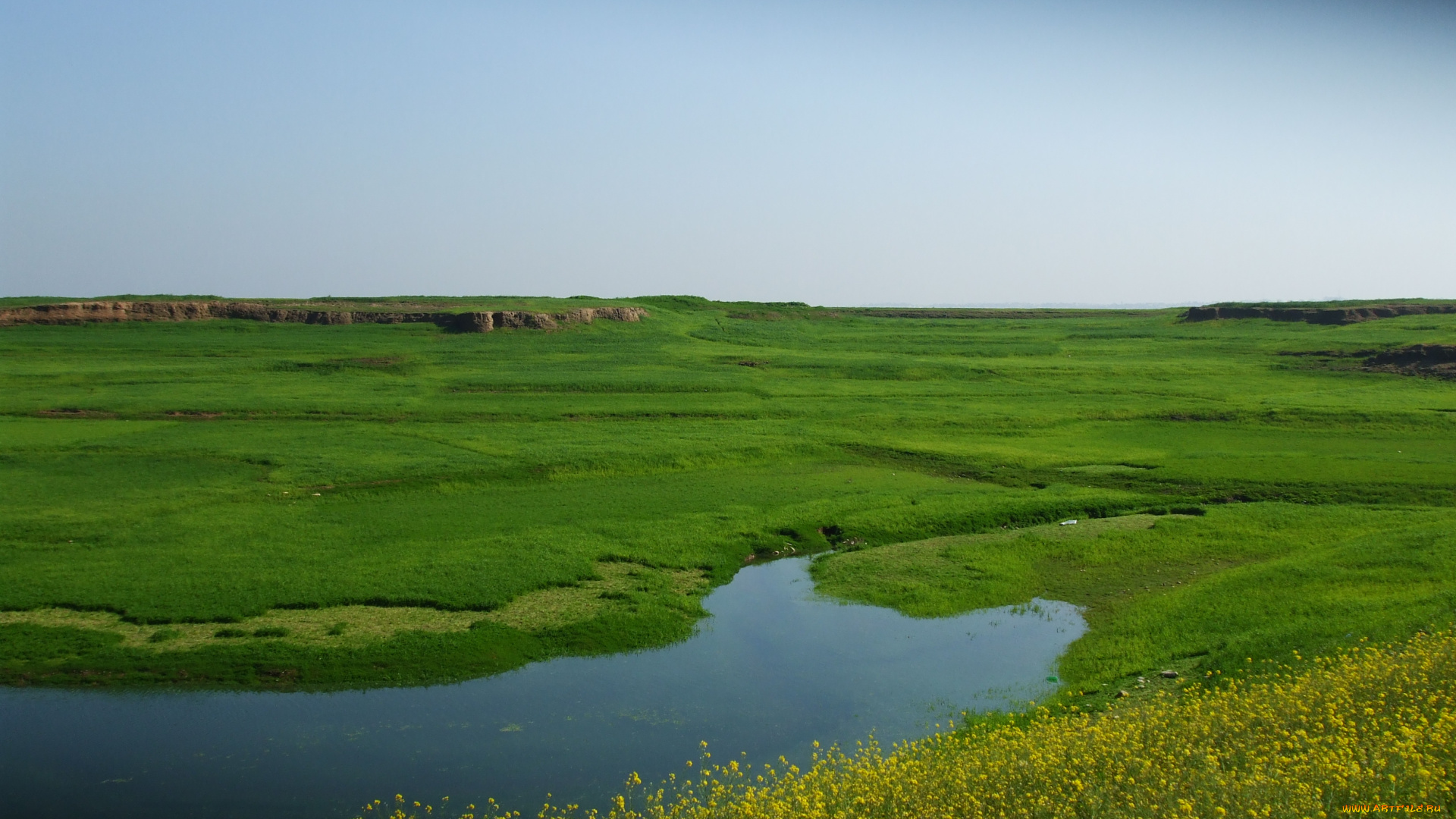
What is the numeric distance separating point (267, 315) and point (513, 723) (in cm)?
7919

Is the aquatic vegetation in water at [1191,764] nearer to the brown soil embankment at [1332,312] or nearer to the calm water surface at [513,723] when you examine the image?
the calm water surface at [513,723]

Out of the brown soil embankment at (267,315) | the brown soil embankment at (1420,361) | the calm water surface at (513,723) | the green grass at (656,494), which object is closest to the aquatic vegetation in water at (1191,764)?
the calm water surface at (513,723)

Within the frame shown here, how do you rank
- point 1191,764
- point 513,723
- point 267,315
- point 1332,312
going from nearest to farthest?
point 1191,764 < point 513,723 < point 267,315 < point 1332,312

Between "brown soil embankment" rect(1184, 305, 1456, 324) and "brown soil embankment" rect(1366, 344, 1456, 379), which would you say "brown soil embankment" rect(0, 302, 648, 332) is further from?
"brown soil embankment" rect(1184, 305, 1456, 324)

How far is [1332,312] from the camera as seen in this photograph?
317 feet

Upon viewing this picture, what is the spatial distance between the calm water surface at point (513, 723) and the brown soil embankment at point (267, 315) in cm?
6557

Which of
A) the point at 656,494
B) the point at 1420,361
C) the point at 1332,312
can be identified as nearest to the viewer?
the point at 656,494

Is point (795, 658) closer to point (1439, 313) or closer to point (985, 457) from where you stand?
point (985, 457)

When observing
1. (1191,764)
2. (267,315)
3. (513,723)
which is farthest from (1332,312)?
(267,315)

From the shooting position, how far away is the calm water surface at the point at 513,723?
48.4ft

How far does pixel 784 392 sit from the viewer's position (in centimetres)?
5800

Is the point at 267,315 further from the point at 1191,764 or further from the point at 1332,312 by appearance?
the point at 1332,312

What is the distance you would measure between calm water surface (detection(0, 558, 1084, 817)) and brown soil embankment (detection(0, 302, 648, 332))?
65.6 m

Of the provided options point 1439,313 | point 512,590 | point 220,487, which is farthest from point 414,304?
point 1439,313
